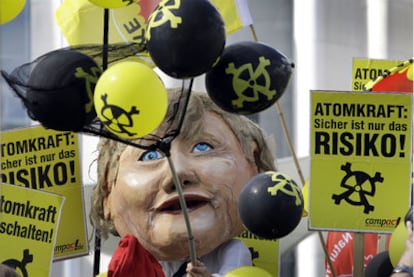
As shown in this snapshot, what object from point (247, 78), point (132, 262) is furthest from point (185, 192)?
point (247, 78)

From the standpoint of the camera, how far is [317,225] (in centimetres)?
659

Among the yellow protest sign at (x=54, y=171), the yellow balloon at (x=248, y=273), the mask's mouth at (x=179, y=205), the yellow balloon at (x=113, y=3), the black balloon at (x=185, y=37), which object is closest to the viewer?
the black balloon at (x=185, y=37)

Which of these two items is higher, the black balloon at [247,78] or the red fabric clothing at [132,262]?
the black balloon at [247,78]

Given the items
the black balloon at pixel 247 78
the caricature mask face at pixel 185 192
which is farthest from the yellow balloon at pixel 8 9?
the caricature mask face at pixel 185 192

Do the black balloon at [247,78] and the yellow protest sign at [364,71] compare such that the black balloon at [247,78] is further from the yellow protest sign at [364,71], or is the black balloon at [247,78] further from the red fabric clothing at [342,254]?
the red fabric clothing at [342,254]

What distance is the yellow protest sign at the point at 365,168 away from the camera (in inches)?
259

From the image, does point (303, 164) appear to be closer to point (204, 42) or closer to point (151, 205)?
point (151, 205)

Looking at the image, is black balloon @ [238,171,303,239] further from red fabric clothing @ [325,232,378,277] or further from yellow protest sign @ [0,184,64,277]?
red fabric clothing @ [325,232,378,277]

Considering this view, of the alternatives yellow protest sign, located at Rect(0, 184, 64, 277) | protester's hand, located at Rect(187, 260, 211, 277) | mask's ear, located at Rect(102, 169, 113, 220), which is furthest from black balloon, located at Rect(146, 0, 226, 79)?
mask's ear, located at Rect(102, 169, 113, 220)

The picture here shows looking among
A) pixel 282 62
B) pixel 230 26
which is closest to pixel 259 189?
pixel 282 62

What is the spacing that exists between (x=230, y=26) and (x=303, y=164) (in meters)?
3.16

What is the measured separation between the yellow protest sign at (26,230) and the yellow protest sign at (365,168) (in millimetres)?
1373

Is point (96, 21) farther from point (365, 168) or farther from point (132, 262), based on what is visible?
point (365, 168)

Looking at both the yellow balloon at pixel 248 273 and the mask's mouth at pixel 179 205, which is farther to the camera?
the mask's mouth at pixel 179 205
